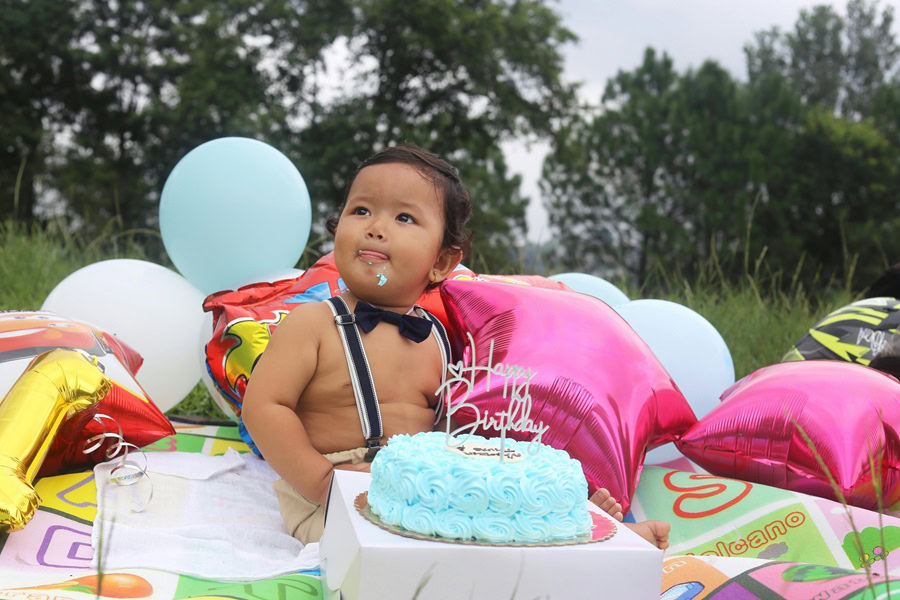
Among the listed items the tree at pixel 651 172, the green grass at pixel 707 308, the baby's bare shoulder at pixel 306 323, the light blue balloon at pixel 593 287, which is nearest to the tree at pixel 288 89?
the tree at pixel 651 172

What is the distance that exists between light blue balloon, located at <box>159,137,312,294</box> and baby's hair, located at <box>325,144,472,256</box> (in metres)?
0.81

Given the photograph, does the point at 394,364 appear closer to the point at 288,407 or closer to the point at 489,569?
the point at 288,407

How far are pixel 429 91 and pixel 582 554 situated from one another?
16.9 meters

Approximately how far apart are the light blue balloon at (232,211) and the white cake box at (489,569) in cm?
175

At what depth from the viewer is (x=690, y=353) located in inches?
104

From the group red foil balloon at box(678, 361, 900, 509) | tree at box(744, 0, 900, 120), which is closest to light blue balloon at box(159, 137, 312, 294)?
red foil balloon at box(678, 361, 900, 509)

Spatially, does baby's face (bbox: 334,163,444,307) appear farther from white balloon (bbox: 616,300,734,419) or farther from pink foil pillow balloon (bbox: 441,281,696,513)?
white balloon (bbox: 616,300,734,419)

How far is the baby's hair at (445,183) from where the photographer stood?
1.93 m

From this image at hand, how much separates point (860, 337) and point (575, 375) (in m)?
1.14

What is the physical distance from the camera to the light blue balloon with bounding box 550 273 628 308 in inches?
120

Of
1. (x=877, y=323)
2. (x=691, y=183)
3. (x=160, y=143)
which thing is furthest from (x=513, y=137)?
(x=877, y=323)

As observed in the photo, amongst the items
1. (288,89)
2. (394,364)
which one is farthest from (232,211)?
(288,89)

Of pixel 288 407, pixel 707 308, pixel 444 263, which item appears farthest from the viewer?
pixel 707 308

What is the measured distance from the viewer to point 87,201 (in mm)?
15195
